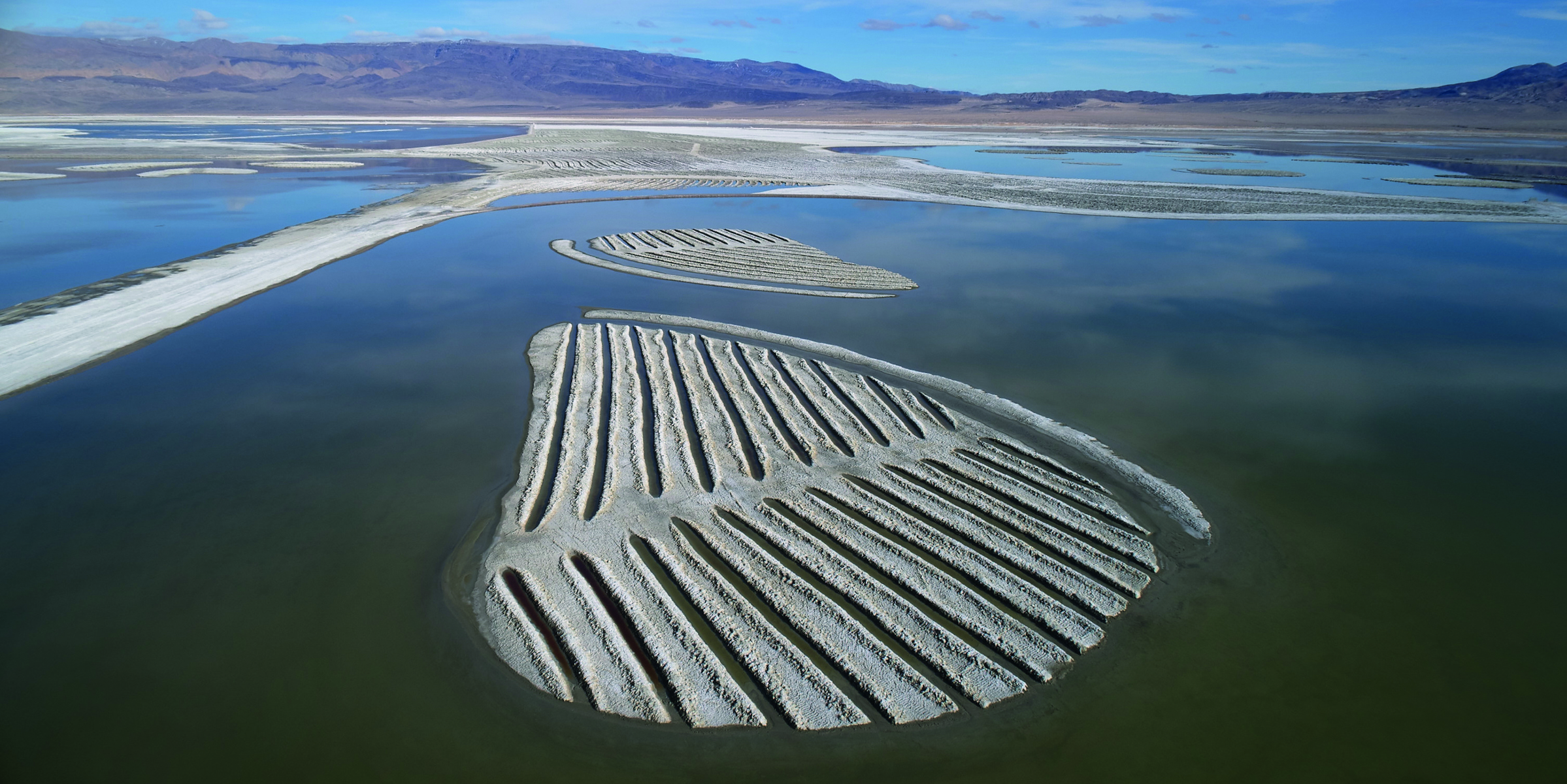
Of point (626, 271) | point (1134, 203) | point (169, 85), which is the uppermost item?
point (169, 85)

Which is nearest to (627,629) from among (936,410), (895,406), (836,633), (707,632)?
(707,632)

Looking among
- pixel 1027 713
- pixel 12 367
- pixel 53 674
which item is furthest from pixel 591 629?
pixel 12 367

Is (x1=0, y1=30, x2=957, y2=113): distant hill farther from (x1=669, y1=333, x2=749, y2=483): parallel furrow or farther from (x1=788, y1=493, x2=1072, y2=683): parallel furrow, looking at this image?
(x1=788, y1=493, x2=1072, y2=683): parallel furrow

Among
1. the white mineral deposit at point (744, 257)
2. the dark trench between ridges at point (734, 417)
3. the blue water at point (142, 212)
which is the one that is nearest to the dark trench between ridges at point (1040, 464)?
the dark trench between ridges at point (734, 417)

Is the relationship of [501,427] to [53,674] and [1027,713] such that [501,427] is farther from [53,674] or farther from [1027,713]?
[1027,713]

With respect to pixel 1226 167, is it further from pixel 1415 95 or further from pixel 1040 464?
pixel 1415 95

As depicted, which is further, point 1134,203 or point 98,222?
point 1134,203
